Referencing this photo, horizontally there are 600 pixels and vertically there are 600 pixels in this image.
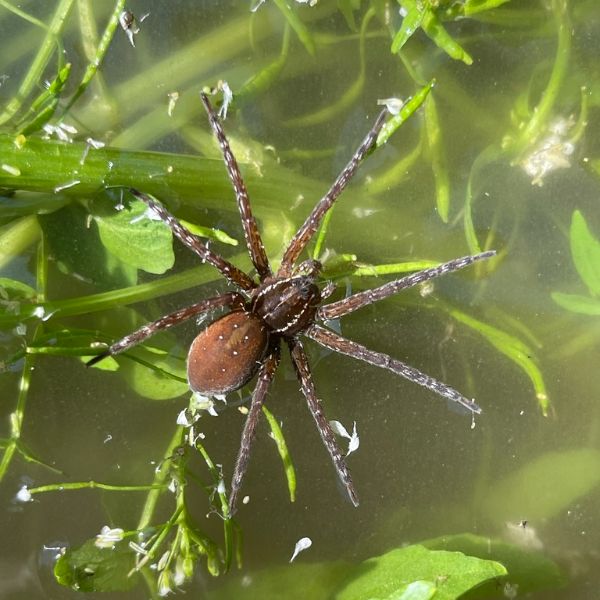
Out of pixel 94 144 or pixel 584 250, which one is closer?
pixel 94 144

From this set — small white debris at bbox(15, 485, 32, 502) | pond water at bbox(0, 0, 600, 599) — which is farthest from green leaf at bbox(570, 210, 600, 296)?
small white debris at bbox(15, 485, 32, 502)

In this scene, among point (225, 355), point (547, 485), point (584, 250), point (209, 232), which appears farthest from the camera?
point (547, 485)

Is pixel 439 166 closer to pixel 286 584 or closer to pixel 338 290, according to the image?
pixel 338 290

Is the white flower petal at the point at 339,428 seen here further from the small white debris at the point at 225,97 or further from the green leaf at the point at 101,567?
the small white debris at the point at 225,97

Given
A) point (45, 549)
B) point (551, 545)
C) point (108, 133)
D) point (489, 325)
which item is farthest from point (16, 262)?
point (551, 545)

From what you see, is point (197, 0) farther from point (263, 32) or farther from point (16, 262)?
point (16, 262)

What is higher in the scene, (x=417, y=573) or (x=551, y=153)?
(x=551, y=153)

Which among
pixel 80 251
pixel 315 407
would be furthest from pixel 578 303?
pixel 80 251

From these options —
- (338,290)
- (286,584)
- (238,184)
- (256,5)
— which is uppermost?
(256,5)
